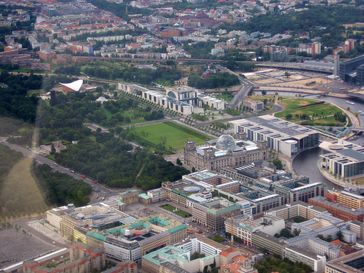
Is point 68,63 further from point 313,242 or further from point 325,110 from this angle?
point 313,242

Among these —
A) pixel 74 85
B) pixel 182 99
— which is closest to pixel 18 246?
pixel 182 99

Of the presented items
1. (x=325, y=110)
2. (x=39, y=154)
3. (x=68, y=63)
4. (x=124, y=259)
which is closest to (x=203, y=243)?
(x=124, y=259)

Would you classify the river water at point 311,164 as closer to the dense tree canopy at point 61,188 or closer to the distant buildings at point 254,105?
the distant buildings at point 254,105

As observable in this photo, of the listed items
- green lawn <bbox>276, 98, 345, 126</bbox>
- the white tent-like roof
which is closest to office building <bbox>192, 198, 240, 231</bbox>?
green lawn <bbox>276, 98, 345, 126</bbox>

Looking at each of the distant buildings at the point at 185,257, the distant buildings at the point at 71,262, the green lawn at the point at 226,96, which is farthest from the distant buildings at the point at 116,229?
the green lawn at the point at 226,96

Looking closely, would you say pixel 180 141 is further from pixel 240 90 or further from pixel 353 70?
pixel 353 70
